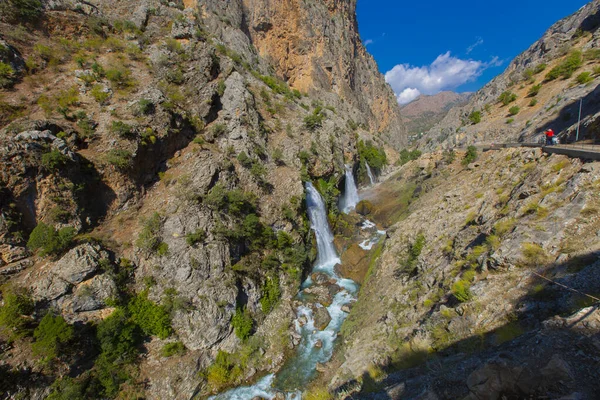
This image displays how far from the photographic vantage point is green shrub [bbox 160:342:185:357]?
1589 centimetres

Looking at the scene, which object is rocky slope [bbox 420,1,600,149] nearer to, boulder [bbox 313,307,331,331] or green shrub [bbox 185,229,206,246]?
boulder [bbox 313,307,331,331]

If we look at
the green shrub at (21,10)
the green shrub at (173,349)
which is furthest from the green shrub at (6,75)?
the green shrub at (173,349)

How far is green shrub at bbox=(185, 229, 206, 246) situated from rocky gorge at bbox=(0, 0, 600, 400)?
0.12 m

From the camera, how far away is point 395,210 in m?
32.0

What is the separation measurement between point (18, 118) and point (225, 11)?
47103mm

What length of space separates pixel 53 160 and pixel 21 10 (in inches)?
733

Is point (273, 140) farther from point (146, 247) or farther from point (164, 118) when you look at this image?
point (146, 247)

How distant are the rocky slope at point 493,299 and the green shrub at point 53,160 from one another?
21.1m

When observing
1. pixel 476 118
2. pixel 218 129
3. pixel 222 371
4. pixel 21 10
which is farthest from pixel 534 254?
pixel 21 10

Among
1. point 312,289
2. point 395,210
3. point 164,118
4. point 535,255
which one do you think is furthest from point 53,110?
point 395,210

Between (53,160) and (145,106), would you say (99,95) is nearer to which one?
(145,106)

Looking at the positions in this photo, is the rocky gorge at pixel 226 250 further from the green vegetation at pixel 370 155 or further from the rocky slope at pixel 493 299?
the green vegetation at pixel 370 155

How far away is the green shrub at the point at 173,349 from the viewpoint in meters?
15.9

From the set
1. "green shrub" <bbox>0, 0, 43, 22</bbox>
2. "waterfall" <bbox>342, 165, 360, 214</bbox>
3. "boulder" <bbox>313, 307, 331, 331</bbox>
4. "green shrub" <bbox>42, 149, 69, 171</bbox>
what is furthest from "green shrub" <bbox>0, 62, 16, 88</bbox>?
"waterfall" <bbox>342, 165, 360, 214</bbox>
